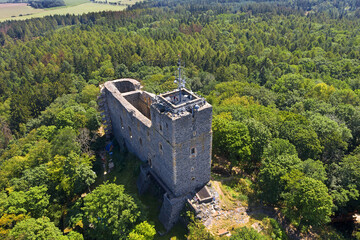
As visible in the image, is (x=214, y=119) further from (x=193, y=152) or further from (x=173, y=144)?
(x=173, y=144)

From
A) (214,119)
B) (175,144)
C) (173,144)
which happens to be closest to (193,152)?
(175,144)

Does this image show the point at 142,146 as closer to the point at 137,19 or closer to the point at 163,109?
the point at 163,109

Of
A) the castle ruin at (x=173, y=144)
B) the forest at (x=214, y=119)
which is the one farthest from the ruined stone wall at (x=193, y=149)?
the forest at (x=214, y=119)

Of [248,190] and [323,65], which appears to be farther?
[323,65]

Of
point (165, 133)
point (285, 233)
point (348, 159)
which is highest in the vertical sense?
point (165, 133)

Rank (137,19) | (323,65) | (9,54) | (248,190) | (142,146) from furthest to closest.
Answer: (137,19) → (9,54) → (323,65) → (142,146) → (248,190)

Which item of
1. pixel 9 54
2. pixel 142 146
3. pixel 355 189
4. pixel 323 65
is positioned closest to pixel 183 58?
pixel 323 65
